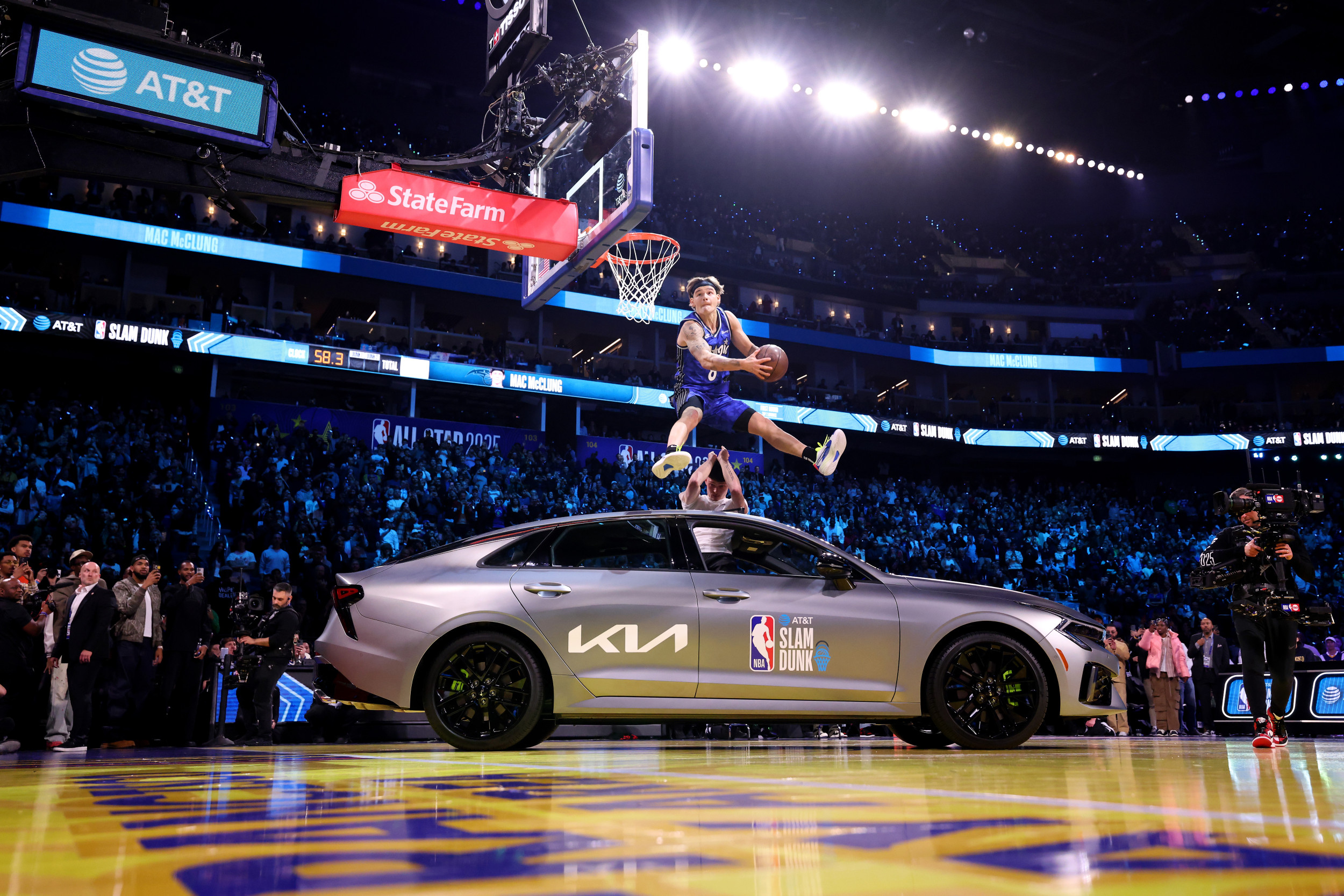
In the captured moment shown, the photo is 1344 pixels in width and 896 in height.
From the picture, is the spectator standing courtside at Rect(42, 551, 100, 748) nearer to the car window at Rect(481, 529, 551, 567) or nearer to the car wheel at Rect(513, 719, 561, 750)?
the car window at Rect(481, 529, 551, 567)

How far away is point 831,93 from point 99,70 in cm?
2299

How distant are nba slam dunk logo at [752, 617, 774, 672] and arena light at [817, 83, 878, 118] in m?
26.2

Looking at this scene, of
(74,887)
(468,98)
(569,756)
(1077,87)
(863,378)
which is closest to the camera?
(74,887)

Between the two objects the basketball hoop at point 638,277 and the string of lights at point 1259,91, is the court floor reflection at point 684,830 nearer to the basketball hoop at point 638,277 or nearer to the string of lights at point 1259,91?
the basketball hoop at point 638,277

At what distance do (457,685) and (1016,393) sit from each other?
40.3 meters

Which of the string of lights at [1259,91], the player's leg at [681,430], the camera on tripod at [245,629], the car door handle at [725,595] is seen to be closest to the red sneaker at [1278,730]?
the car door handle at [725,595]

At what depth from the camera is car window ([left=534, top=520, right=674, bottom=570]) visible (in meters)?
6.13

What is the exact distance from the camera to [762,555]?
630 centimetres

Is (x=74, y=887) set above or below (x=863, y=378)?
below

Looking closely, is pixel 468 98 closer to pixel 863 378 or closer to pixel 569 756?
pixel 863 378

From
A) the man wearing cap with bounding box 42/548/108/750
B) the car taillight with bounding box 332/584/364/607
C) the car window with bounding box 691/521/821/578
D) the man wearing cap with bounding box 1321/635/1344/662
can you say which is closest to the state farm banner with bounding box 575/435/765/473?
the man wearing cap with bounding box 1321/635/1344/662

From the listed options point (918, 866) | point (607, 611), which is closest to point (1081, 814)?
point (918, 866)

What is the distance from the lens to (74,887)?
1571 mm

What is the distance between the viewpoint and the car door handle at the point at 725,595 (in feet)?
19.5
